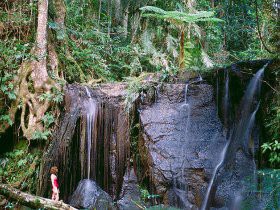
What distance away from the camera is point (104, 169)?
9156mm

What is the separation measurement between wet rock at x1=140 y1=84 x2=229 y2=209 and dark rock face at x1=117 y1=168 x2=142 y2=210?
1.89 feet

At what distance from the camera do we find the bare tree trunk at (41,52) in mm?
10272

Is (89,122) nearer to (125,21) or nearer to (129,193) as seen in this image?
(129,193)

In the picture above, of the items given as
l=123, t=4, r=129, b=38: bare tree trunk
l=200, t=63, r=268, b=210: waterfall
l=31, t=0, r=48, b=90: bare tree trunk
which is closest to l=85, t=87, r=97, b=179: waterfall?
l=31, t=0, r=48, b=90: bare tree trunk

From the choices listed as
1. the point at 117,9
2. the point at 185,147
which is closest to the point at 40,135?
the point at 185,147

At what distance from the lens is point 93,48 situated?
14.1 metres

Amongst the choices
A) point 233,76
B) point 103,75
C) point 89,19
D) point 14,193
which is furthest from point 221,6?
point 14,193

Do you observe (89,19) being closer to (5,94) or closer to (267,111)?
(5,94)

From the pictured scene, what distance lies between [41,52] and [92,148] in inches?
142

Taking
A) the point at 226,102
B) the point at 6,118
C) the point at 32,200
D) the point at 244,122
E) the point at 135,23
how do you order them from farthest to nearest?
the point at 135,23 → the point at 6,118 → the point at 226,102 → the point at 244,122 → the point at 32,200

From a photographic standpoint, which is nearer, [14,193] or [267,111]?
[14,193]

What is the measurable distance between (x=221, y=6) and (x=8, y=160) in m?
14.2

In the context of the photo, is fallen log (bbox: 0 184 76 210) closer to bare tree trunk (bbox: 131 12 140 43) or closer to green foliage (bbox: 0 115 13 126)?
green foliage (bbox: 0 115 13 126)

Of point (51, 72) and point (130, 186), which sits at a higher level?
point (51, 72)
